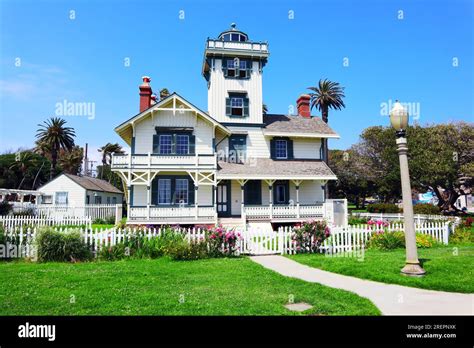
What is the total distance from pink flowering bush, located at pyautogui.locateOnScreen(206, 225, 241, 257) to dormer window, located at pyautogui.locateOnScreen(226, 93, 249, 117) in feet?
46.2

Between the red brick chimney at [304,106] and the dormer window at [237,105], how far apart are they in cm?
582

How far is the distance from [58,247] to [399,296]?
35.6ft

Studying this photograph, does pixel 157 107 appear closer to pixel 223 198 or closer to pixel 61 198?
pixel 223 198

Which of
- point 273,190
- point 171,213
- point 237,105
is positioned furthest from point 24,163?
point 273,190

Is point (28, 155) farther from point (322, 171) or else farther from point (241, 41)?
point (322, 171)

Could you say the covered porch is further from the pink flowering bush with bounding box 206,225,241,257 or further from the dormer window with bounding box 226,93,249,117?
the pink flowering bush with bounding box 206,225,241,257

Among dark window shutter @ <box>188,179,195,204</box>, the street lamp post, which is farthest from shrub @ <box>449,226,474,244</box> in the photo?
dark window shutter @ <box>188,179,195,204</box>

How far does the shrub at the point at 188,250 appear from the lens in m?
11.6

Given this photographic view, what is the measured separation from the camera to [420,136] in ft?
130

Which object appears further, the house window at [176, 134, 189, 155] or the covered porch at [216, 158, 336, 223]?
the house window at [176, 134, 189, 155]

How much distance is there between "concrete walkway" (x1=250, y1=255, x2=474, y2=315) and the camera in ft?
18.4

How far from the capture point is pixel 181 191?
72.1 feet

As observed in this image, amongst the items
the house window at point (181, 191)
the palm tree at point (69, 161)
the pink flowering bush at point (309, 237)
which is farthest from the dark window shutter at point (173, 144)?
the palm tree at point (69, 161)

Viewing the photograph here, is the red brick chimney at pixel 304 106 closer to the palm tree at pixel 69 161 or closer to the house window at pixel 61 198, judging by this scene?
the house window at pixel 61 198
